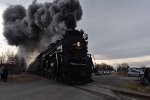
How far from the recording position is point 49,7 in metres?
41.1

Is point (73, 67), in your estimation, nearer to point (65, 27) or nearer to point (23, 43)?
point (65, 27)

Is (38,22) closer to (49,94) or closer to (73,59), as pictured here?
(73,59)

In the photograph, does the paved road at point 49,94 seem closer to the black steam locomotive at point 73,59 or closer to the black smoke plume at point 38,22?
the black steam locomotive at point 73,59

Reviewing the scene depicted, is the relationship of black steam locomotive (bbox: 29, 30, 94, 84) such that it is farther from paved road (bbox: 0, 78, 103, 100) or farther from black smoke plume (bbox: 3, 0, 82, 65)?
black smoke plume (bbox: 3, 0, 82, 65)

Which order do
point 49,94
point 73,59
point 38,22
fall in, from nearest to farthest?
point 49,94 < point 73,59 < point 38,22

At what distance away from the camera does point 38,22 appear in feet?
143

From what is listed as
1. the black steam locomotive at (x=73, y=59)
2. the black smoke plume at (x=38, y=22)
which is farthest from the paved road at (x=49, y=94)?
the black smoke plume at (x=38, y=22)

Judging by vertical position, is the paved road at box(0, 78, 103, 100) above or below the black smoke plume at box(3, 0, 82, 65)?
below

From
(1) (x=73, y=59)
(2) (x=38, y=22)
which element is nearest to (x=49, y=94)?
(1) (x=73, y=59)

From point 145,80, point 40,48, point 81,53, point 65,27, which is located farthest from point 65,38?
point 40,48

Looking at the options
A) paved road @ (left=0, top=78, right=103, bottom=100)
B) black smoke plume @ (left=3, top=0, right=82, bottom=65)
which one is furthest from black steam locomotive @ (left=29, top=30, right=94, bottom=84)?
black smoke plume @ (left=3, top=0, right=82, bottom=65)

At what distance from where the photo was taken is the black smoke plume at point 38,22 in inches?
1395

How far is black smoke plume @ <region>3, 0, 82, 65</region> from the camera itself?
35.4 m

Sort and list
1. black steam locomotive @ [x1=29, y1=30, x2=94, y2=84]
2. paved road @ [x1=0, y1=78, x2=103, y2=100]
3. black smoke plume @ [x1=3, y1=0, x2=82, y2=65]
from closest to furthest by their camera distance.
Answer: paved road @ [x1=0, y1=78, x2=103, y2=100], black steam locomotive @ [x1=29, y1=30, x2=94, y2=84], black smoke plume @ [x1=3, y1=0, x2=82, y2=65]
